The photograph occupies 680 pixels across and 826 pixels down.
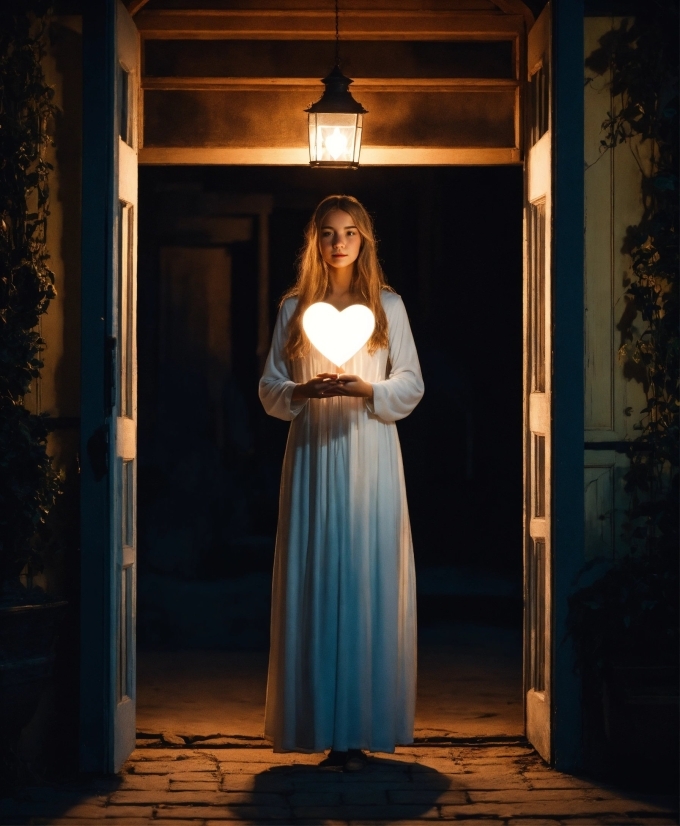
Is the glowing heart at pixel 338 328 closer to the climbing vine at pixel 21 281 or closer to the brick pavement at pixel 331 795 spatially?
the climbing vine at pixel 21 281

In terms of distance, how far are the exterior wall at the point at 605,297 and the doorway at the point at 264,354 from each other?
3.59 meters

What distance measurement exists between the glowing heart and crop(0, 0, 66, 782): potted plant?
3.31ft

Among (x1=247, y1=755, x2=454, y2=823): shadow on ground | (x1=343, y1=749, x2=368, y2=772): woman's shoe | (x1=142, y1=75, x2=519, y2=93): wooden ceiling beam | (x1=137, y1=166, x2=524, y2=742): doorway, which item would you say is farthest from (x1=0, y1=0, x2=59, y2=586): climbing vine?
(x1=137, y1=166, x2=524, y2=742): doorway

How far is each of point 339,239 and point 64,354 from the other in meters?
1.14

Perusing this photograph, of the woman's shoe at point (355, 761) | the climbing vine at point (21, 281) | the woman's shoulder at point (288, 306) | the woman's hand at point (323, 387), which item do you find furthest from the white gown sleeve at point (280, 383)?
the woman's shoe at point (355, 761)

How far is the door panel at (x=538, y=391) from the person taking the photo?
491 cm

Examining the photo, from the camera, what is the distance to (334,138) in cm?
516

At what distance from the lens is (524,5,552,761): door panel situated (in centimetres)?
491

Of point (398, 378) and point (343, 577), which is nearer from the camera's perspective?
point (343, 577)

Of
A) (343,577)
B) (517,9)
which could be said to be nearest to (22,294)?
(343,577)

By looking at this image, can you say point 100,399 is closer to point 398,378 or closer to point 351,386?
point 351,386

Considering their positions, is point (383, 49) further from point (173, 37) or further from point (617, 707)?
point (617, 707)

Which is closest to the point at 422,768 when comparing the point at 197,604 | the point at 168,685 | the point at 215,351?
the point at 168,685

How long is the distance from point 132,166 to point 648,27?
6.83 feet
